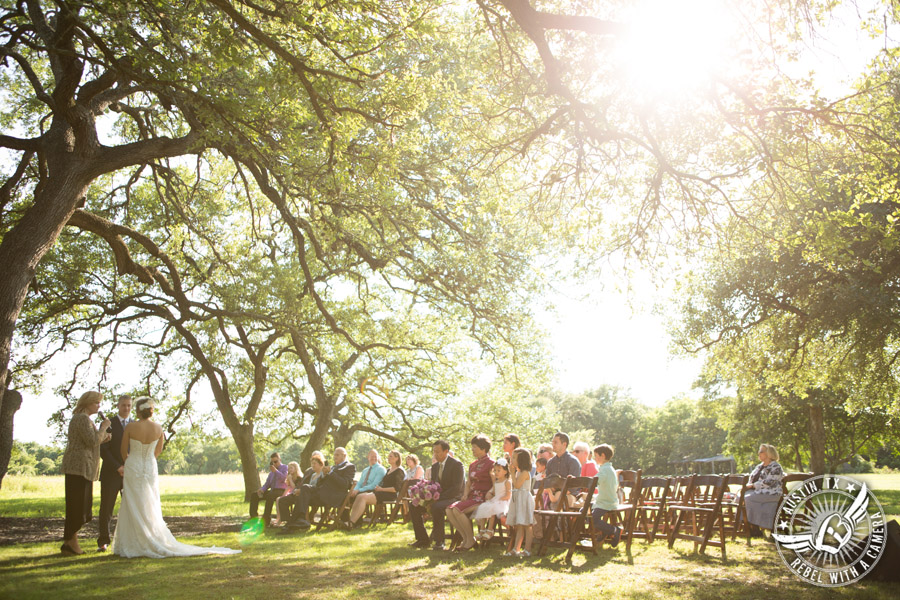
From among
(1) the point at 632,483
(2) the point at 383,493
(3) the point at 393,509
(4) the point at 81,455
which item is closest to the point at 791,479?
(1) the point at 632,483

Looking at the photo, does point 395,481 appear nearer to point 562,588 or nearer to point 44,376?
point 562,588

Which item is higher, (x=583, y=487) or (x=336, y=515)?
(x=583, y=487)

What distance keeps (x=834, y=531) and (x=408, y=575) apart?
162 inches

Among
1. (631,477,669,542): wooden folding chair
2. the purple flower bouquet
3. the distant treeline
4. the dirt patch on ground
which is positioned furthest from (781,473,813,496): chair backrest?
the dirt patch on ground

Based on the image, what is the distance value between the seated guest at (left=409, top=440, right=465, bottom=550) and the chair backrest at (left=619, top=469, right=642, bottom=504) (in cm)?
244

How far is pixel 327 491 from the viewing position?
1223 cm

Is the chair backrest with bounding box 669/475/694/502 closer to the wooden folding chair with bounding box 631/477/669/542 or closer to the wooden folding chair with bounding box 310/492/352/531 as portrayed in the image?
the wooden folding chair with bounding box 631/477/669/542

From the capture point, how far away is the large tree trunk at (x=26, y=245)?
8508mm

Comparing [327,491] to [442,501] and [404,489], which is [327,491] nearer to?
[404,489]

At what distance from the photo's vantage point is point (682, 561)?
24.8 ft

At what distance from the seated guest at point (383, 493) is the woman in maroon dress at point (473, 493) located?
345 cm

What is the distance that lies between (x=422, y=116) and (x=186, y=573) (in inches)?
386

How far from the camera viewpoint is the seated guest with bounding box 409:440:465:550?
9188 mm

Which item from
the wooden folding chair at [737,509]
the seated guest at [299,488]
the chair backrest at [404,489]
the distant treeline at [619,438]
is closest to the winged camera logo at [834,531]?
the wooden folding chair at [737,509]
